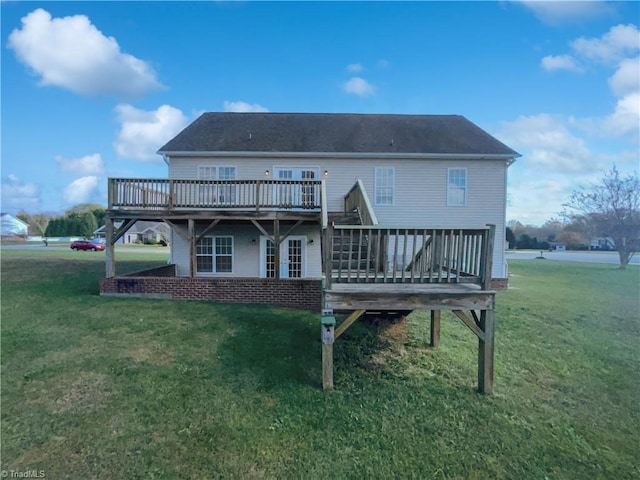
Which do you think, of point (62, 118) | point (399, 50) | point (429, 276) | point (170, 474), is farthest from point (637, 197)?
point (62, 118)

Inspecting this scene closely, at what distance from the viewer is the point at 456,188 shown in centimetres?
1338

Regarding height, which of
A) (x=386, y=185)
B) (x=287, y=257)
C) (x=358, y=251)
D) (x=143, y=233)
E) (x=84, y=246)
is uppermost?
(x=386, y=185)

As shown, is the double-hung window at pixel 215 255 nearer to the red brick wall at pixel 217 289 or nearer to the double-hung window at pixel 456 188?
the red brick wall at pixel 217 289

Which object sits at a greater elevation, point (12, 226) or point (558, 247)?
point (12, 226)

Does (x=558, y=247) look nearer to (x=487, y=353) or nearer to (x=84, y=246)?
(x=487, y=353)

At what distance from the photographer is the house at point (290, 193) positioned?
1063 centimetres

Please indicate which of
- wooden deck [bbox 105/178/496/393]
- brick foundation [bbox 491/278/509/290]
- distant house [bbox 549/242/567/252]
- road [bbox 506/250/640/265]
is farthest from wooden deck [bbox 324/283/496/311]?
distant house [bbox 549/242/567/252]

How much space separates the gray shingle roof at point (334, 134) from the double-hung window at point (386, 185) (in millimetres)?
832

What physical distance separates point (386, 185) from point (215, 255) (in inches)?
283

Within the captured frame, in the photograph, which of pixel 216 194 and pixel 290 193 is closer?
pixel 290 193

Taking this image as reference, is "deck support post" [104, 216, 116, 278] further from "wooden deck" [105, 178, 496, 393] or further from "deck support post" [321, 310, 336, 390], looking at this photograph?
"deck support post" [321, 310, 336, 390]

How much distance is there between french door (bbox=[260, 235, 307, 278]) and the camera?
44.0 ft

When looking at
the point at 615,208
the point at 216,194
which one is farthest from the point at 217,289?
the point at 615,208

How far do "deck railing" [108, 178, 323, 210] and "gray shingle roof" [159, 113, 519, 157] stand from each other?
85.8 inches
